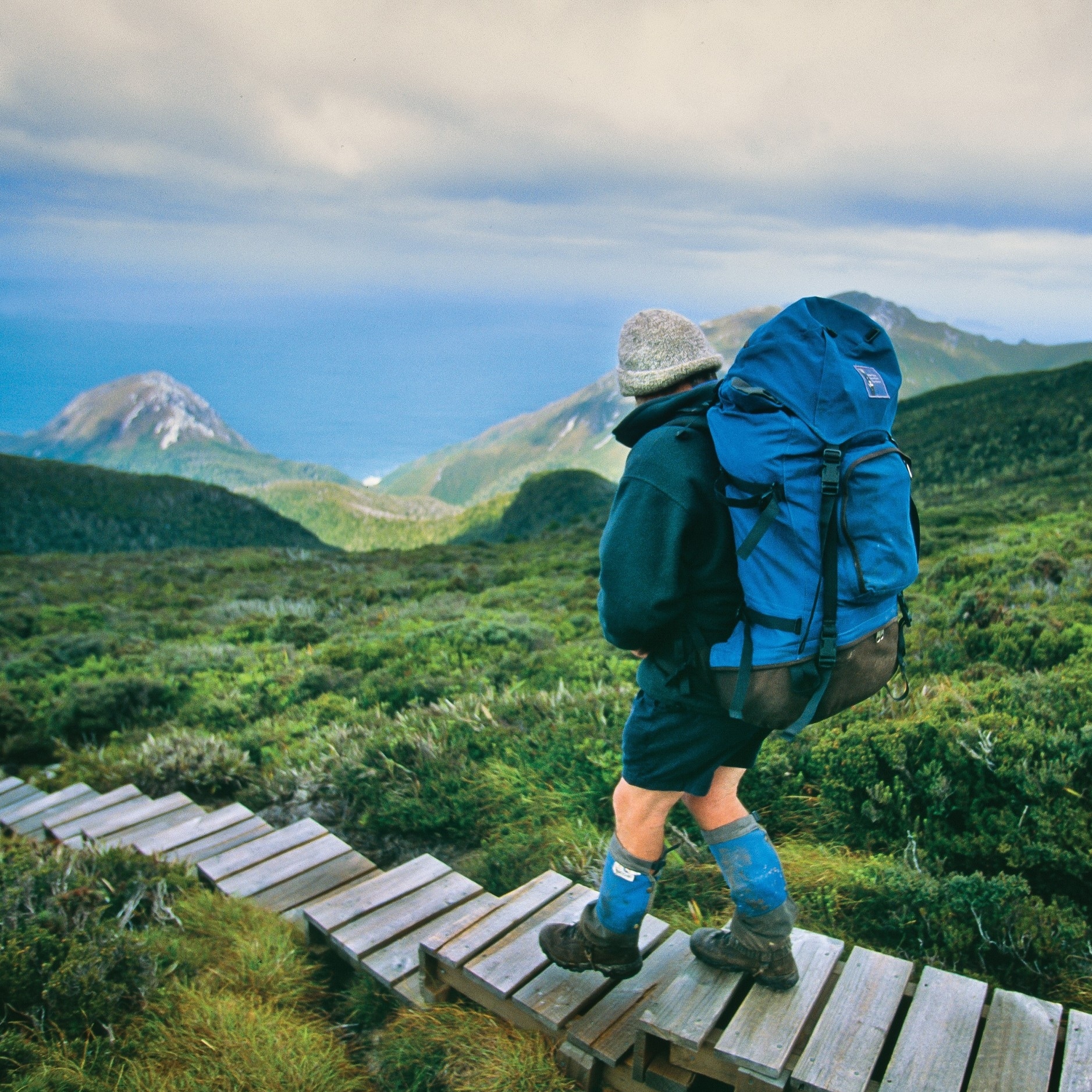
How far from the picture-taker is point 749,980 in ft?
8.47

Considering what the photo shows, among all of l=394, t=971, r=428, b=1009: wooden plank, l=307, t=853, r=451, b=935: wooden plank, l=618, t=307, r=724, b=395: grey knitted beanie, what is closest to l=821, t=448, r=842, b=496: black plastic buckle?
l=618, t=307, r=724, b=395: grey knitted beanie

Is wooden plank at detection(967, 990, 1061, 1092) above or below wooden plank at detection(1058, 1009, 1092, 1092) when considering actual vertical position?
below

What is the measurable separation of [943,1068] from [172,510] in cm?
7951

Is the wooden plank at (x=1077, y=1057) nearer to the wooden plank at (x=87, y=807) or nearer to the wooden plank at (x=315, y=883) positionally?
the wooden plank at (x=315, y=883)

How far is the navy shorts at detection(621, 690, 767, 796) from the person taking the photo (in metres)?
2.41

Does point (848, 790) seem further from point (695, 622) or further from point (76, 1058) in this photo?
point (76, 1058)

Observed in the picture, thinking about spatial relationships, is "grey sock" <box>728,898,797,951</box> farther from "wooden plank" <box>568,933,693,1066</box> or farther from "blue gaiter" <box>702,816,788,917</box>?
"wooden plank" <box>568,933,693,1066</box>

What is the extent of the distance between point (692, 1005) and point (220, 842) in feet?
10.1

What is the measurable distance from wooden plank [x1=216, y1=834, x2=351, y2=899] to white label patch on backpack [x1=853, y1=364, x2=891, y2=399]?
11.4ft

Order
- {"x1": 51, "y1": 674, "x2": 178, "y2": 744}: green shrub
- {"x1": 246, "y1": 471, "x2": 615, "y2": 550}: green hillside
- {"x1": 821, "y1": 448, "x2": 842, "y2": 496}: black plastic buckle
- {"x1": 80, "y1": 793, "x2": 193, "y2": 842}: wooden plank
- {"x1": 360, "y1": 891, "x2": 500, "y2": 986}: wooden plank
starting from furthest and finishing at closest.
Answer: {"x1": 246, "y1": 471, "x2": 615, "y2": 550}: green hillside, {"x1": 51, "y1": 674, "x2": 178, "y2": 744}: green shrub, {"x1": 80, "y1": 793, "x2": 193, "y2": 842}: wooden plank, {"x1": 360, "y1": 891, "x2": 500, "y2": 986}: wooden plank, {"x1": 821, "y1": 448, "x2": 842, "y2": 496}: black plastic buckle

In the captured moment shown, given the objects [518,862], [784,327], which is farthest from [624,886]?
[784,327]

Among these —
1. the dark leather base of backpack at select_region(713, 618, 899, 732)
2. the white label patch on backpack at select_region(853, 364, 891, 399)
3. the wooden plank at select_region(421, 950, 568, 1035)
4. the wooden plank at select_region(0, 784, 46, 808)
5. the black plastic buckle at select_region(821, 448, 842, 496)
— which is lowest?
the wooden plank at select_region(0, 784, 46, 808)

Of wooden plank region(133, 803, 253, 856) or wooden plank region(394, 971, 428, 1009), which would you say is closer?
wooden plank region(394, 971, 428, 1009)

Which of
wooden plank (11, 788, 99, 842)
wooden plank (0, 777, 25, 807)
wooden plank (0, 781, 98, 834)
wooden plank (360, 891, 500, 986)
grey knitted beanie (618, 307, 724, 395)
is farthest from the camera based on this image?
wooden plank (0, 777, 25, 807)
